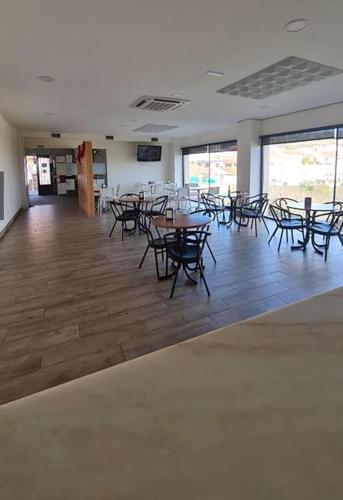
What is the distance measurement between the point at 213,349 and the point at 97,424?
354 millimetres

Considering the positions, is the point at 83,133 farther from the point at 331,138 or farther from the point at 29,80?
the point at 331,138

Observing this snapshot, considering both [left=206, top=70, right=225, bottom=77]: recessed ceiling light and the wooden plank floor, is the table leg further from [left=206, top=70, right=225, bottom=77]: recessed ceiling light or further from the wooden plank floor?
[left=206, top=70, right=225, bottom=77]: recessed ceiling light

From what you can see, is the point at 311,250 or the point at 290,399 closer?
the point at 290,399

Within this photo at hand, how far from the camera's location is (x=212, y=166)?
11570mm

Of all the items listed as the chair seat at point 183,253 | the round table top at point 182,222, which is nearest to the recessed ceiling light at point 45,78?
the round table top at point 182,222

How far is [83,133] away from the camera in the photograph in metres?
11.2

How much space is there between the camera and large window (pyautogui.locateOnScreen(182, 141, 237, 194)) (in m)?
10.5

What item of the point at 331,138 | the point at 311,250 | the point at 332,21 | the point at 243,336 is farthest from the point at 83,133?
the point at 243,336

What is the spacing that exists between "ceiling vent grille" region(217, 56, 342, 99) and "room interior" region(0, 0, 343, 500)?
0.16ft

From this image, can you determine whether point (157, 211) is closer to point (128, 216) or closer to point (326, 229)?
point (128, 216)

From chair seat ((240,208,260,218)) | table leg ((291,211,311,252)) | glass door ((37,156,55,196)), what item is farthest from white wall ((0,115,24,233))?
glass door ((37,156,55,196))

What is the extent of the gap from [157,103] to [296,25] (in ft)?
11.8

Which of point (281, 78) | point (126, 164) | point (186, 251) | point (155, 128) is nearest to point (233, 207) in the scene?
point (281, 78)

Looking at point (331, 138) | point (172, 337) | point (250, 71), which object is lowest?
point (172, 337)
